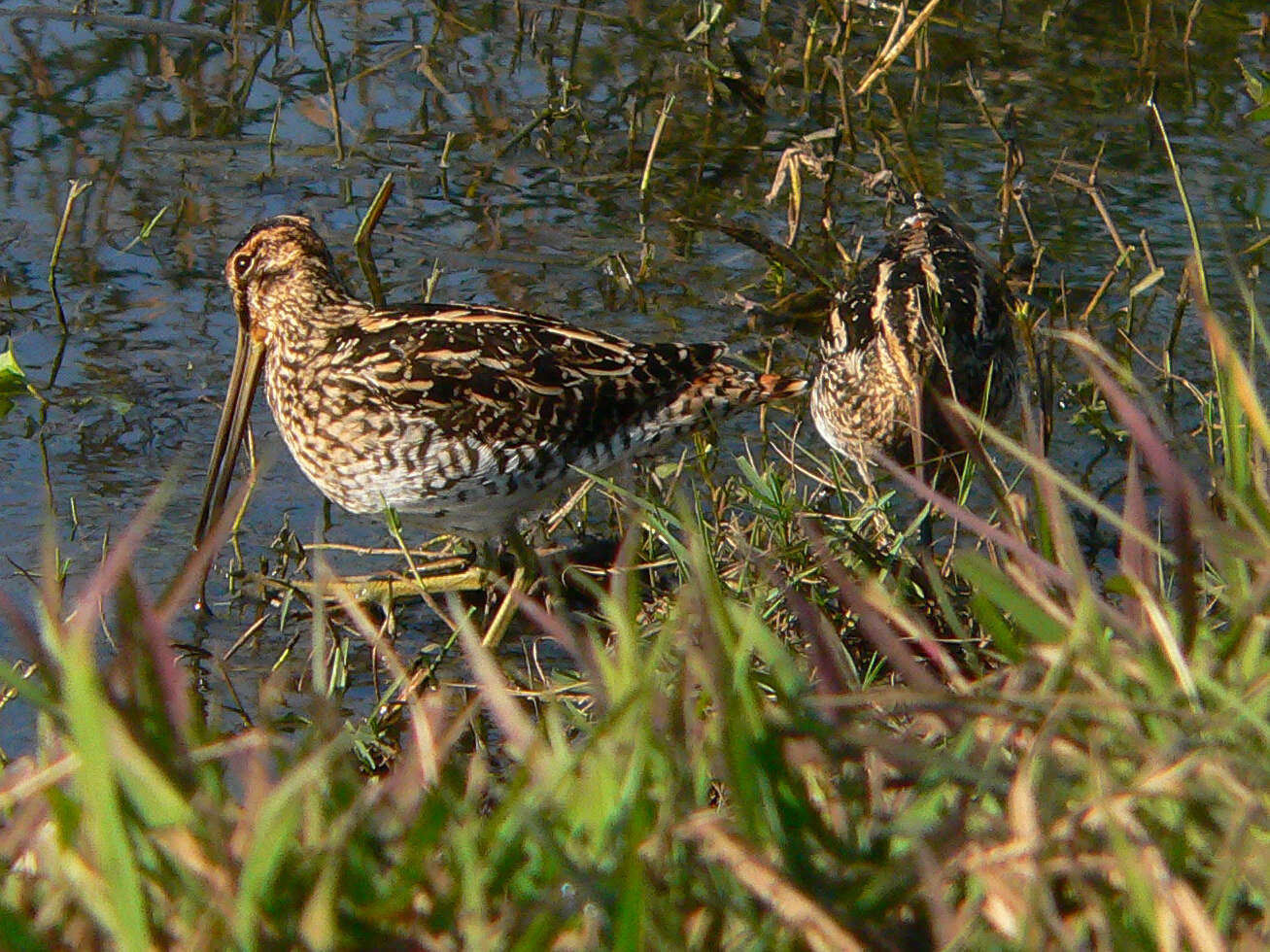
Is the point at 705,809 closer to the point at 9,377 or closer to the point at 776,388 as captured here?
the point at 9,377

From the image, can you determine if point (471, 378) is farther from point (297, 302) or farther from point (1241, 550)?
point (1241, 550)

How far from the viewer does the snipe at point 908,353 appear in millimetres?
4898

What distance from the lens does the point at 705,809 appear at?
2037 mm

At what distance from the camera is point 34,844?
1895mm

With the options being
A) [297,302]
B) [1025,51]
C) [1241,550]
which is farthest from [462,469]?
[1025,51]

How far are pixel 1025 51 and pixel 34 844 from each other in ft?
21.0

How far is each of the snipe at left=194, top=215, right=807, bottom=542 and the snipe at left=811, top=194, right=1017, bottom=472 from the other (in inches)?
14.6

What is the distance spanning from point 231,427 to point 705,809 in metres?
3.19

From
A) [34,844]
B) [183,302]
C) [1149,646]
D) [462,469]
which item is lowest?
[183,302]

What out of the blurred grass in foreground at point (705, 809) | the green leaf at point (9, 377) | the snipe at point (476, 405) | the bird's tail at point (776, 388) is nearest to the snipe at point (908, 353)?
the bird's tail at point (776, 388)

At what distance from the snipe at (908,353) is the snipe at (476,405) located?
370 mm

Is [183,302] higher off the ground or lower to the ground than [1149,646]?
lower

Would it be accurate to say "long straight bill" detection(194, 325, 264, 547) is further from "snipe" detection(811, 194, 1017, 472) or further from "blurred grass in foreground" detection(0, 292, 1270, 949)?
"blurred grass in foreground" detection(0, 292, 1270, 949)

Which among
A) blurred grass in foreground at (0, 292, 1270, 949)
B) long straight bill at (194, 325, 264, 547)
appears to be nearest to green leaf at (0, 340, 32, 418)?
long straight bill at (194, 325, 264, 547)
